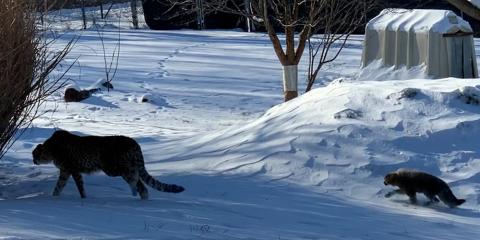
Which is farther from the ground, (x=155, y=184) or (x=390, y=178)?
(x=155, y=184)

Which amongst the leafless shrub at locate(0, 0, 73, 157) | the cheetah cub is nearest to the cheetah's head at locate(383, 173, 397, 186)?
the cheetah cub

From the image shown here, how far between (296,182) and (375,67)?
1182cm

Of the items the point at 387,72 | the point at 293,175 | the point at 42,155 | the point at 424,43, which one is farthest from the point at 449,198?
the point at 387,72

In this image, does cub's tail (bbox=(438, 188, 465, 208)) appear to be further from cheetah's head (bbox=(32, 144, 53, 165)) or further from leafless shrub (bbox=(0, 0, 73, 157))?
leafless shrub (bbox=(0, 0, 73, 157))

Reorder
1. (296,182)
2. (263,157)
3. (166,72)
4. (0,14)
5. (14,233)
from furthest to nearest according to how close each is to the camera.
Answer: (166,72), (263,157), (296,182), (0,14), (14,233)

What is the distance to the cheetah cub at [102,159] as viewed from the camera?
837 cm

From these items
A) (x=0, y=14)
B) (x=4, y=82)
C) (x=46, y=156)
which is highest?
(x=0, y=14)

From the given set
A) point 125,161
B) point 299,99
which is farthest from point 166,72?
point 125,161

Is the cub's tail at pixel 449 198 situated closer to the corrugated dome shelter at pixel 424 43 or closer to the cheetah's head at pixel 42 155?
the cheetah's head at pixel 42 155

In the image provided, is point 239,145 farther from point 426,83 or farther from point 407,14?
point 407,14

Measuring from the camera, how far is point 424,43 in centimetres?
1967

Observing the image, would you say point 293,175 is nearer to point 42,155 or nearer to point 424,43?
point 42,155

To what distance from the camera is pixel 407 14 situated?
21.1 m

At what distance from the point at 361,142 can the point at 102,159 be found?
338 centimetres
